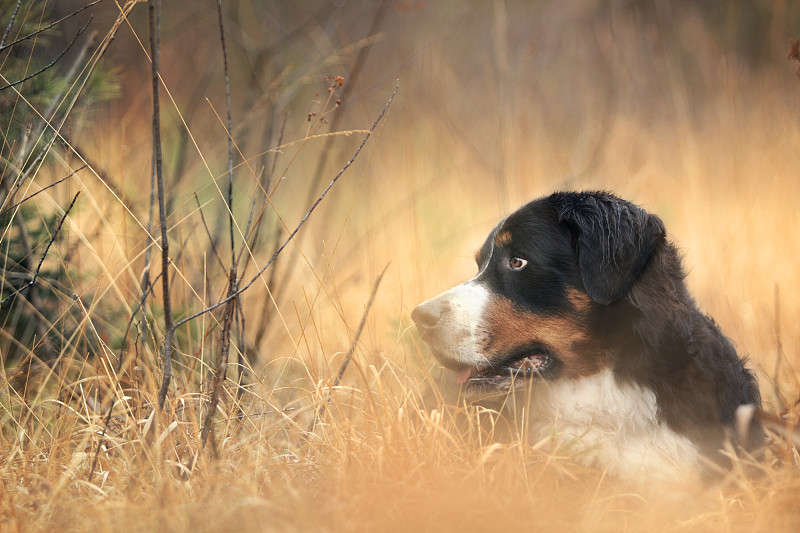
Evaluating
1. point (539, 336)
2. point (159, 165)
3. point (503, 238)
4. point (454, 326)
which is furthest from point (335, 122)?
point (159, 165)

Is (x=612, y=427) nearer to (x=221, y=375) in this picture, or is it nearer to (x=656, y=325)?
(x=656, y=325)

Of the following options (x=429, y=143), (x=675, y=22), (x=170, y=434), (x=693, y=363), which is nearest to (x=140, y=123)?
(x=429, y=143)

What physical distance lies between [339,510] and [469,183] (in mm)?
3834

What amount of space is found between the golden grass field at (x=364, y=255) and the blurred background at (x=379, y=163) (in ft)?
0.09

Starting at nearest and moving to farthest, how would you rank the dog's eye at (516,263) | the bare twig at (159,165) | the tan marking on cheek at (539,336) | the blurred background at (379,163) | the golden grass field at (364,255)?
the bare twig at (159,165), the golden grass field at (364,255), the tan marking on cheek at (539,336), the dog's eye at (516,263), the blurred background at (379,163)

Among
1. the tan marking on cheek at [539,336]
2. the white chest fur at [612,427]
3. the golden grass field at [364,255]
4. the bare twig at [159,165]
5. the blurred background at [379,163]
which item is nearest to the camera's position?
the bare twig at [159,165]

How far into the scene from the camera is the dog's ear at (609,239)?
2330 mm

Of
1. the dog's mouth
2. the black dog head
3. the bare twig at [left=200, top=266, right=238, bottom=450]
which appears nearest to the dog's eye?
the black dog head

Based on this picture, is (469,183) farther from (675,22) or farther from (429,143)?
(675,22)

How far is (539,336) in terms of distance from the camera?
7.61 feet

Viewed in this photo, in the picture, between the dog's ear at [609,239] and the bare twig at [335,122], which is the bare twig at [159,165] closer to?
the bare twig at [335,122]

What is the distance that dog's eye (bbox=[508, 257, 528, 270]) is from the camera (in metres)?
2.44

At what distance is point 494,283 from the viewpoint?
2416 mm

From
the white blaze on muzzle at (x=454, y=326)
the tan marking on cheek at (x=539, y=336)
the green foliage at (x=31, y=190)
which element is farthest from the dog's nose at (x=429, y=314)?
the green foliage at (x=31, y=190)
